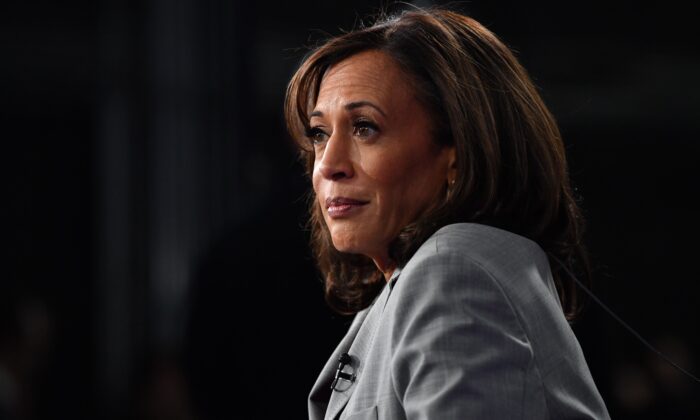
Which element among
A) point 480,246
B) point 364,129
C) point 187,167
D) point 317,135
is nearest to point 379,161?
point 364,129

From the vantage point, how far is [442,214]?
4.63 ft

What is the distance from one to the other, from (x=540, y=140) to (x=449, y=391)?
487 millimetres

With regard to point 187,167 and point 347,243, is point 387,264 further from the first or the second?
point 187,167

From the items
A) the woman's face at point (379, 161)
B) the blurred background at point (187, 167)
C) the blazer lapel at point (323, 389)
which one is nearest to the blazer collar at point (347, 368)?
the blazer lapel at point (323, 389)

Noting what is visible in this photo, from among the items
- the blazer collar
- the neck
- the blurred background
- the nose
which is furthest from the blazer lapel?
the blurred background

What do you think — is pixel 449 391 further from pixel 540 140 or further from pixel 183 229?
pixel 183 229

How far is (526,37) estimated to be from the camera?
325cm

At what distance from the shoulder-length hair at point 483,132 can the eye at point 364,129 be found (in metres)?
0.08

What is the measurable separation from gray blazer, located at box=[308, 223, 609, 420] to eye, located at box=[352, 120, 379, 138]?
216 millimetres

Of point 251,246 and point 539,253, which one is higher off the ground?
point 539,253

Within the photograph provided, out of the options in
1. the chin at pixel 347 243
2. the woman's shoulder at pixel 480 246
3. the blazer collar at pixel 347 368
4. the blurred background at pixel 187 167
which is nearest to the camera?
the woman's shoulder at pixel 480 246

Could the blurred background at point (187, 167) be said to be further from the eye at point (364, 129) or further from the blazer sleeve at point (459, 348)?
the blazer sleeve at point (459, 348)

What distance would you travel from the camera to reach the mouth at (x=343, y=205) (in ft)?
4.93

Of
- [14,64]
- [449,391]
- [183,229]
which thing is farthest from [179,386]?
[449,391]
